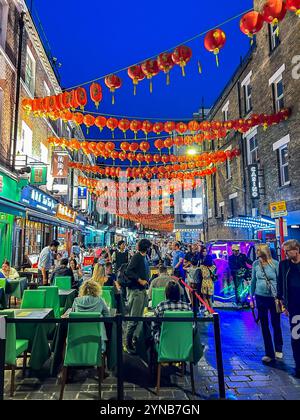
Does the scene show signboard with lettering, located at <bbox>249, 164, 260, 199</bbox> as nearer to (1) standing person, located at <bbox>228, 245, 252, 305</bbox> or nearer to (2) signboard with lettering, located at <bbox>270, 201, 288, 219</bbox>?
(2) signboard with lettering, located at <bbox>270, 201, 288, 219</bbox>

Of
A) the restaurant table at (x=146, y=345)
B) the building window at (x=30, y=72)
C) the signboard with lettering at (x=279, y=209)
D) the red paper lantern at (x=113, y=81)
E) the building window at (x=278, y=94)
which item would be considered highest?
the building window at (x=30, y=72)

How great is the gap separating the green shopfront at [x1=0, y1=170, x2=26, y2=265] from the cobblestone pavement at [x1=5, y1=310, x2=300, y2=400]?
26.4ft

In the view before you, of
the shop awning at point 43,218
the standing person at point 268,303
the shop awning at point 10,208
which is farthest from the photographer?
the shop awning at point 43,218

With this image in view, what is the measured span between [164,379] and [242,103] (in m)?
17.4

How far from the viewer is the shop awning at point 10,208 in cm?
1050

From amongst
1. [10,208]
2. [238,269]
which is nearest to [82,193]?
[10,208]

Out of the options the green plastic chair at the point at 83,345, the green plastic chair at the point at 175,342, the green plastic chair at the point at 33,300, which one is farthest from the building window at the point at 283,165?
the green plastic chair at the point at 83,345

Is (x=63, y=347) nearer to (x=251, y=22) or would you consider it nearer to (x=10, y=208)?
(x=251, y=22)

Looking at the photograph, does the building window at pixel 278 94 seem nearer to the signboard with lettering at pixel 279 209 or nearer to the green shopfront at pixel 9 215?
the signboard with lettering at pixel 279 209

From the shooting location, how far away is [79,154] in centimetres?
3152

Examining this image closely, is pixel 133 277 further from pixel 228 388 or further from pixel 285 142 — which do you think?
pixel 285 142

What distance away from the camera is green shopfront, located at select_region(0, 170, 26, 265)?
11.6m

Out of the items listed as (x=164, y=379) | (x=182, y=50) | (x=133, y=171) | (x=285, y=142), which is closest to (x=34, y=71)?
(x=133, y=171)

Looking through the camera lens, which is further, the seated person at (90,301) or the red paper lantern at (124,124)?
the red paper lantern at (124,124)
